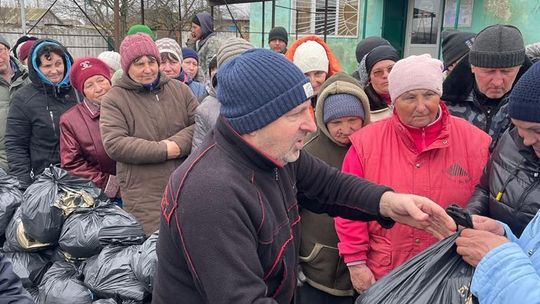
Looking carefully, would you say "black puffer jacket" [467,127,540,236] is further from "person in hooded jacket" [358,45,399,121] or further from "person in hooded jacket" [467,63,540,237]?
"person in hooded jacket" [358,45,399,121]

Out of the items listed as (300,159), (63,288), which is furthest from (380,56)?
(63,288)

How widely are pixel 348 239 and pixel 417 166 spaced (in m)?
0.48

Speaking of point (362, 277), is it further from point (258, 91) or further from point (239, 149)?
point (258, 91)

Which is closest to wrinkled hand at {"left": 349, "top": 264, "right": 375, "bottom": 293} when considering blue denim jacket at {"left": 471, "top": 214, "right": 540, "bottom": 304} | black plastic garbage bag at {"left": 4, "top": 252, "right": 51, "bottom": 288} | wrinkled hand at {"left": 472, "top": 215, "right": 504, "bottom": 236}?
wrinkled hand at {"left": 472, "top": 215, "right": 504, "bottom": 236}

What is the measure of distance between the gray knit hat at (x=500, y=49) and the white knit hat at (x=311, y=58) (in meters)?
1.20

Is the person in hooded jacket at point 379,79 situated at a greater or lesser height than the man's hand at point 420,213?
greater

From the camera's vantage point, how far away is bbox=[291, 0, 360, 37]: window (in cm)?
979

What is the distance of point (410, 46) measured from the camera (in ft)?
29.9

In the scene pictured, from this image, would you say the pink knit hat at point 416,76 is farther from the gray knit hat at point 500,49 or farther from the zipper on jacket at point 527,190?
the zipper on jacket at point 527,190

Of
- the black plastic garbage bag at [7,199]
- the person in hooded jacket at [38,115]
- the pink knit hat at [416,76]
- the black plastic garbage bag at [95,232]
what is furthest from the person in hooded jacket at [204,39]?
the pink knit hat at [416,76]

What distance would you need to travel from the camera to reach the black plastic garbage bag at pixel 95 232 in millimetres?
2660

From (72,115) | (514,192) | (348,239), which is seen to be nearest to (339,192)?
(348,239)

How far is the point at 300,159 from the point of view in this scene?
1.83 m

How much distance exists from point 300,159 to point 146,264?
1145mm
